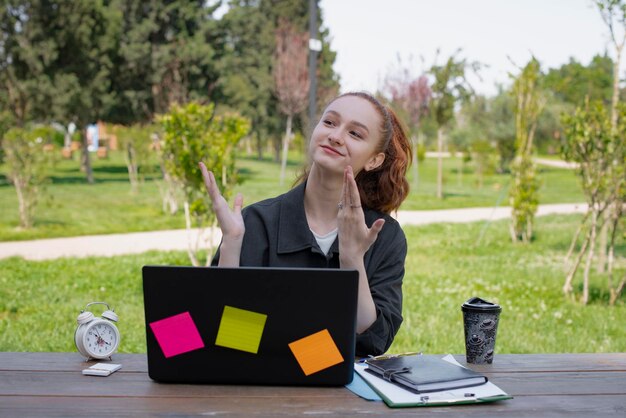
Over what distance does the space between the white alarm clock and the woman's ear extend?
964 millimetres

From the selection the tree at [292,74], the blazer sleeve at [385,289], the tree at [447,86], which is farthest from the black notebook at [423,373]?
the tree at [292,74]

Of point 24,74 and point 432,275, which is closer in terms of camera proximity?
point 432,275

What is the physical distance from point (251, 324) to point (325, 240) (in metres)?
0.74

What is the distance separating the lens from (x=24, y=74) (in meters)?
24.3

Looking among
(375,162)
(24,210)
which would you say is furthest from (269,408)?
(24,210)

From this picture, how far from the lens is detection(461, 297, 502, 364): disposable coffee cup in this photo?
7.30 ft

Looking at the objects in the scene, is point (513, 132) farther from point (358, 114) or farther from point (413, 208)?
point (358, 114)

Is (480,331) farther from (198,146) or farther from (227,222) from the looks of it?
(198,146)

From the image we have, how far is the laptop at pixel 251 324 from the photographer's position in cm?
179

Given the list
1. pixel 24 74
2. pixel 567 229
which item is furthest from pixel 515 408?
pixel 24 74

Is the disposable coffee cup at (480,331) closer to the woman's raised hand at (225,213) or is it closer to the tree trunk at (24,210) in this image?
the woman's raised hand at (225,213)

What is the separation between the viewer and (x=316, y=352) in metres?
1.85

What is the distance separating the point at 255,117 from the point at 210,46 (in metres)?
6.77

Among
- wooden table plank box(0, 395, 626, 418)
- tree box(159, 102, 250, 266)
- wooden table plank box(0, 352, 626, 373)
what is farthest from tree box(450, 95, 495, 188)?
wooden table plank box(0, 395, 626, 418)
